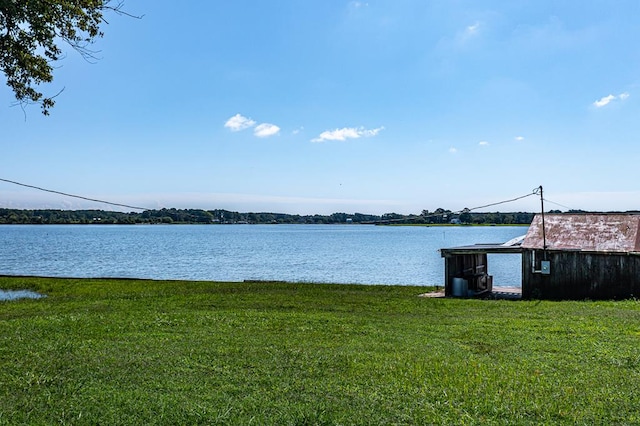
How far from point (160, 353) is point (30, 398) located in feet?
8.83

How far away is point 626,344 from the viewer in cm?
1055

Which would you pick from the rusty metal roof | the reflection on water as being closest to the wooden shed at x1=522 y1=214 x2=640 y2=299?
the rusty metal roof

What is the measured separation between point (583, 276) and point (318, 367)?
15462 millimetres

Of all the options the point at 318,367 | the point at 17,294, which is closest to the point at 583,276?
the point at 318,367

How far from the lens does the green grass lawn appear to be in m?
6.84

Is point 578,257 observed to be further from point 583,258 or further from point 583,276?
point 583,276

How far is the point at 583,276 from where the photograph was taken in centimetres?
2036

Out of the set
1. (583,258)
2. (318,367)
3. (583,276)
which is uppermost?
(583,258)

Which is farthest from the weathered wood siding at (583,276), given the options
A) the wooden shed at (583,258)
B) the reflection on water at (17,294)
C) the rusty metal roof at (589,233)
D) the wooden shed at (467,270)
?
the reflection on water at (17,294)

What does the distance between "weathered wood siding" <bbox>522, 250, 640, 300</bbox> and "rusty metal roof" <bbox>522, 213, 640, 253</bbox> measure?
0.32 metres

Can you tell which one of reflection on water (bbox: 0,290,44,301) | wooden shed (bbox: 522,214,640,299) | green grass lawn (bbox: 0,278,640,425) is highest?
wooden shed (bbox: 522,214,640,299)

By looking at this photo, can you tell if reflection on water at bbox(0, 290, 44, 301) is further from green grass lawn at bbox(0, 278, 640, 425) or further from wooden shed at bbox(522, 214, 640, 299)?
wooden shed at bbox(522, 214, 640, 299)

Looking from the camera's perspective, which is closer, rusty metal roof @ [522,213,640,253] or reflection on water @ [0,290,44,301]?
rusty metal roof @ [522,213,640,253]

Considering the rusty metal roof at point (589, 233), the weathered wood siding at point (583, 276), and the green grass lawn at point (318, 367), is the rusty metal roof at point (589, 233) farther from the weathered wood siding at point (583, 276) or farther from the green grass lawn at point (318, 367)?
the green grass lawn at point (318, 367)
